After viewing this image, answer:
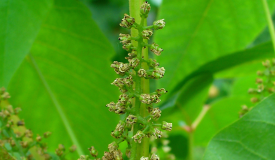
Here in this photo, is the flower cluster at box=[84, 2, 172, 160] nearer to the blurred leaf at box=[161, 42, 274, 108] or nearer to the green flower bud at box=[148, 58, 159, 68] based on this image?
the green flower bud at box=[148, 58, 159, 68]

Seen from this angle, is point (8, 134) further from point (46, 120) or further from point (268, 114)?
point (46, 120)

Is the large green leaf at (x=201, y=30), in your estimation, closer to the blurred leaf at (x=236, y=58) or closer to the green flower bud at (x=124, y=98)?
the blurred leaf at (x=236, y=58)

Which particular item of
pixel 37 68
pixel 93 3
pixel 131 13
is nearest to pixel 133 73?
pixel 131 13

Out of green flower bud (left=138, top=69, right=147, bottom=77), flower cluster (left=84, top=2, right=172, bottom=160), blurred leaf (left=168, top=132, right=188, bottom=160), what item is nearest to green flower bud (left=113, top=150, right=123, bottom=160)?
flower cluster (left=84, top=2, right=172, bottom=160)

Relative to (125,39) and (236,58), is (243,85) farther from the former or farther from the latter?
(125,39)

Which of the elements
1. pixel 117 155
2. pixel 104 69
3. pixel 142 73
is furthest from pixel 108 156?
pixel 104 69

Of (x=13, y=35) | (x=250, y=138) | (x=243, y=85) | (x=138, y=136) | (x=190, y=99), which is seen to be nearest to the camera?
(x=138, y=136)

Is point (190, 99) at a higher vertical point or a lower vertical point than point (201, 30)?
lower
